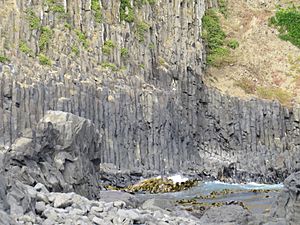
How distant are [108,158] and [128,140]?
2895 mm

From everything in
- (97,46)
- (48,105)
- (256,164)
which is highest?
(97,46)

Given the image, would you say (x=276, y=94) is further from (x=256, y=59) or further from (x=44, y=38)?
(x=44, y=38)

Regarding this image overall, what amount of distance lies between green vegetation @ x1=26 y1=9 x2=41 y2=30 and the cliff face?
0.08 metres

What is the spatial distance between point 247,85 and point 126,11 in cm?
1571

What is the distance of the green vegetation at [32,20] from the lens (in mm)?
56438

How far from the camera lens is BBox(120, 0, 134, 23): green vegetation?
63.8 m

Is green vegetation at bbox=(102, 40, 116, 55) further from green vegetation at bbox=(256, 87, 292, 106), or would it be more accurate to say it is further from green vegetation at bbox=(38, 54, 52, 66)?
green vegetation at bbox=(256, 87, 292, 106)

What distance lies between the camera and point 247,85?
71.7 metres

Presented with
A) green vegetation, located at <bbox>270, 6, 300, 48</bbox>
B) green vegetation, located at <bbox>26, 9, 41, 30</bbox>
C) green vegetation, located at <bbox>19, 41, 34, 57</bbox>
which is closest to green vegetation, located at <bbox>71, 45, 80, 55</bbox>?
green vegetation, located at <bbox>26, 9, 41, 30</bbox>

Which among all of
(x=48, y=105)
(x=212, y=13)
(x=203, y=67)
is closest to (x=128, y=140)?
(x=48, y=105)

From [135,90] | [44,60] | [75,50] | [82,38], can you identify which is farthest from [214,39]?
[44,60]

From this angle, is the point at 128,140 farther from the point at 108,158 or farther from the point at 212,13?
the point at 212,13

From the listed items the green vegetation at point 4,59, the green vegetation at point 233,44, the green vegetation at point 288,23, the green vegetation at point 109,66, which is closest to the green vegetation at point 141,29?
the green vegetation at point 109,66

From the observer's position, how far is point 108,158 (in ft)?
170
